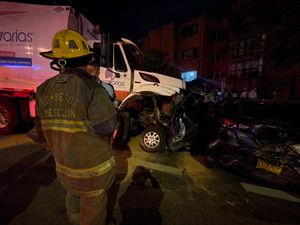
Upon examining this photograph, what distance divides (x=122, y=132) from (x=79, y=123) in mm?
4299

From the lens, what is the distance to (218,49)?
3052 centimetres

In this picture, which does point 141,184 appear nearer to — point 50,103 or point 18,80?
point 50,103

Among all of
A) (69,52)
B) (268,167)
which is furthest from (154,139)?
(69,52)

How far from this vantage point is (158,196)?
12.2 ft

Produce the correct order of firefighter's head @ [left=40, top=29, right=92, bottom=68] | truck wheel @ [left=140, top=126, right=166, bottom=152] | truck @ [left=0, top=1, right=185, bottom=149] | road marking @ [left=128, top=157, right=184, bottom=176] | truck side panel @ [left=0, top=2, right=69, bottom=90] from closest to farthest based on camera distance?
firefighter's head @ [left=40, top=29, right=92, bottom=68] < road marking @ [left=128, top=157, right=184, bottom=176] < truck wheel @ [left=140, top=126, right=166, bottom=152] < truck @ [left=0, top=1, right=185, bottom=149] < truck side panel @ [left=0, top=2, right=69, bottom=90]

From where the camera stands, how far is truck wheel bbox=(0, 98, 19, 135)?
22.4ft

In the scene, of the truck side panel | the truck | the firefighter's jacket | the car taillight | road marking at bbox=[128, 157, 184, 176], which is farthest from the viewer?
the truck side panel

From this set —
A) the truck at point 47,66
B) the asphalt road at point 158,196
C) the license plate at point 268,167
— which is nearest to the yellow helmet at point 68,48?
the asphalt road at point 158,196

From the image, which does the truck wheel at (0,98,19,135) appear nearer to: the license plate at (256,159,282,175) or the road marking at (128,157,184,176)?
the road marking at (128,157,184,176)

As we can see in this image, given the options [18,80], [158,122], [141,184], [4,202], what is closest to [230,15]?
[158,122]

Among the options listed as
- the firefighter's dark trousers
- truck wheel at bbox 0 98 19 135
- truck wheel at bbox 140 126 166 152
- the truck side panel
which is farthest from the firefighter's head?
truck wheel at bbox 0 98 19 135

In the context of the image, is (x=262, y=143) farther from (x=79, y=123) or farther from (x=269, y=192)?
(x=79, y=123)

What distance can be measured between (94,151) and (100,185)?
0.97 feet

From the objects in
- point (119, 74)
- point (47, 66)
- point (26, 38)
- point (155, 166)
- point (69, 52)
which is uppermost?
point (26, 38)
